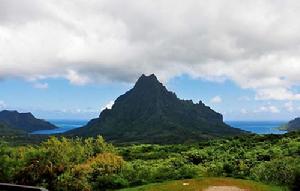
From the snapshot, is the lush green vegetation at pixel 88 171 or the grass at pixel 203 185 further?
the lush green vegetation at pixel 88 171

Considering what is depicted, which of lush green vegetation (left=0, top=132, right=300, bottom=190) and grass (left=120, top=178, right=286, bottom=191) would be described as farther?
lush green vegetation (left=0, top=132, right=300, bottom=190)

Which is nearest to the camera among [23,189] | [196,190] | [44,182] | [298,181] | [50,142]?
[23,189]

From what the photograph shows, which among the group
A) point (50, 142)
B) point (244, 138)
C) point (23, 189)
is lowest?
point (23, 189)

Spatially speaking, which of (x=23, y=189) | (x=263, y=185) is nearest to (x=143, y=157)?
(x=263, y=185)

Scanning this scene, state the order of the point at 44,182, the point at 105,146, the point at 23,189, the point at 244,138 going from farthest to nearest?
the point at 244,138 → the point at 105,146 → the point at 44,182 → the point at 23,189

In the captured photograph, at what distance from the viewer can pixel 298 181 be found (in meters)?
35.8

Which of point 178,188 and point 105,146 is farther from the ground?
point 105,146

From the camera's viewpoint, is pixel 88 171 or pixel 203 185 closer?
pixel 203 185

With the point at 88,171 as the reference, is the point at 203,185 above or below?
below

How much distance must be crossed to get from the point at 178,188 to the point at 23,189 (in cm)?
1367

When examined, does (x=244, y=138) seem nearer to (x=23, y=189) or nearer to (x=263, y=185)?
(x=263, y=185)

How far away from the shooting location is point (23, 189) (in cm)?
2334

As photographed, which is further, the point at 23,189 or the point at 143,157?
the point at 143,157

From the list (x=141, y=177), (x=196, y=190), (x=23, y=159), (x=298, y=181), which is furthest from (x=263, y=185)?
(x=23, y=159)
